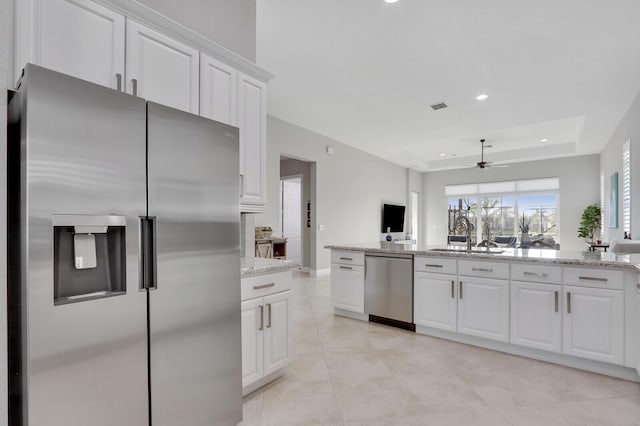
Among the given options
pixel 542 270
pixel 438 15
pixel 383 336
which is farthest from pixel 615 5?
pixel 383 336

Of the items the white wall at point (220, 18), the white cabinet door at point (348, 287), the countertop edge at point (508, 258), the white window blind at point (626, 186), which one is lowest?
the white cabinet door at point (348, 287)

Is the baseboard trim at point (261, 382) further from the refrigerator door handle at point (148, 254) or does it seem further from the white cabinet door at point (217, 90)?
the white cabinet door at point (217, 90)

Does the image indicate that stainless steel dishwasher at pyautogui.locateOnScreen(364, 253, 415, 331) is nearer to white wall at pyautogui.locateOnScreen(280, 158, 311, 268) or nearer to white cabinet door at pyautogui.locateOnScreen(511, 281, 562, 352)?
white cabinet door at pyautogui.locateOnScreen(511, 281, 562, 352)

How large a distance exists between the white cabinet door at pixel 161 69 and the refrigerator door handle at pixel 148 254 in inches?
30.1

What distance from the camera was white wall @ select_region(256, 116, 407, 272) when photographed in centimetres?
567

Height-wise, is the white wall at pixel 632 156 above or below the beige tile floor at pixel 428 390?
above

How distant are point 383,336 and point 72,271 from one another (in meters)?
2.78

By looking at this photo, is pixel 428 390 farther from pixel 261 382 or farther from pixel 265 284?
pixel 265 284

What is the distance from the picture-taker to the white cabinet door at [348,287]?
3727mm

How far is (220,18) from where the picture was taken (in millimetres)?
2434

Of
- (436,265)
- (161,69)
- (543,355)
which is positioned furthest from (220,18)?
(543,355)

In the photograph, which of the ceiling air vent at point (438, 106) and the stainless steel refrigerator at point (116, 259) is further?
the ceiling air vent at point (438, 106)

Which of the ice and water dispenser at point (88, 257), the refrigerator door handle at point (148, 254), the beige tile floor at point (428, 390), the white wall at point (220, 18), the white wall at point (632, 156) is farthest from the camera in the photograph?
the white wall at point (632, 156)

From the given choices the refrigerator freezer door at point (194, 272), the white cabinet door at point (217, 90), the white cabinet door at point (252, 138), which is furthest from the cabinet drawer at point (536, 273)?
the white cabinet door at point (217, 90)
